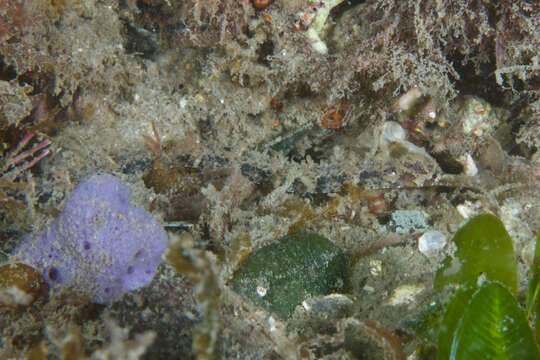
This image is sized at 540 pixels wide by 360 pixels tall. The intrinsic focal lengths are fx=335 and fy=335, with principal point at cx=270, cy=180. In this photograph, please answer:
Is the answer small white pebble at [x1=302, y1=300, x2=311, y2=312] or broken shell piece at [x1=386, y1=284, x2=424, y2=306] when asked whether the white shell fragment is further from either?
small white pebble at [x1=302, y1=300, x2=311, y2=312]

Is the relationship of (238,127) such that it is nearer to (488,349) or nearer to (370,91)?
(370,91)

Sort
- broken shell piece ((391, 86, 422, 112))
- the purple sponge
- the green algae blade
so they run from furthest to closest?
broken shell piece ((391, 86, 422, 112)) < the green algae blade < the purple sponge

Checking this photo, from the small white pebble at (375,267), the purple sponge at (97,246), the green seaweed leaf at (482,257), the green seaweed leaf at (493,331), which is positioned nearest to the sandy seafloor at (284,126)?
the small white pebble at (375,267)

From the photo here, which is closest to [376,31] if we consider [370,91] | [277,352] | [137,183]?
[370,91]

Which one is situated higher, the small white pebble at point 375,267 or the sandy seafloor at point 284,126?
the sandy seafloor at point 284,126

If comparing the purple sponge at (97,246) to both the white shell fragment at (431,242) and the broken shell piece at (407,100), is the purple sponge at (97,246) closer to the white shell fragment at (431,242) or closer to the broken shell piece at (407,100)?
the white shell fragment at (431,242)

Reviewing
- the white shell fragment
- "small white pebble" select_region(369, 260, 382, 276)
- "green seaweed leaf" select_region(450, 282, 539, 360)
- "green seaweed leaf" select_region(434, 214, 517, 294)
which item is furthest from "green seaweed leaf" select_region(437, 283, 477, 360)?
the white shell fragment
